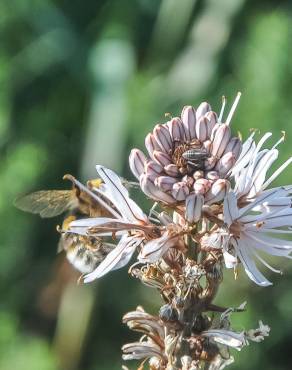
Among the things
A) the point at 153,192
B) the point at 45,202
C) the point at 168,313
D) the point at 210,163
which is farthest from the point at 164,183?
the point at 45,202

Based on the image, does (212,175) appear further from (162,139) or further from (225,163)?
(162,139)

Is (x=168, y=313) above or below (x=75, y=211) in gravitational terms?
below

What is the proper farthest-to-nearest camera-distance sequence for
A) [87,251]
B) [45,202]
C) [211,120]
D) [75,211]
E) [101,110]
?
[101,110], [75,211], [45,202], [87,251], [211,120]

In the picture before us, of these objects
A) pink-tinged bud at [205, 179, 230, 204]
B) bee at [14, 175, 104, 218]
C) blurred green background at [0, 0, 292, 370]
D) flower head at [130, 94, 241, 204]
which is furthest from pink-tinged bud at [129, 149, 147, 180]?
blurred green background at [0, 0, 292, 370]

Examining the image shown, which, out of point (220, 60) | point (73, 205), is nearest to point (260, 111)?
point (220, 60)

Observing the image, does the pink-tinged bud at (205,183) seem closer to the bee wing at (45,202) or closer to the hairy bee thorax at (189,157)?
the hairy bee thorax at (189,157)

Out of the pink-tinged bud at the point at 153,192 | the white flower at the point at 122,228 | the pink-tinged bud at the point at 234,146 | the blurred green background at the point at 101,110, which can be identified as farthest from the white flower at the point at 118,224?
the blurred green background at the point at 101,110

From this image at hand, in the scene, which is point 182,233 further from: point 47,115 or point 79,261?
point 47,115

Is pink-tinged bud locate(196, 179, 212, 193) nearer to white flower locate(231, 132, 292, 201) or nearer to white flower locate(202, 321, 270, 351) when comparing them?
white flower locate(231, 132, 292, 201)
